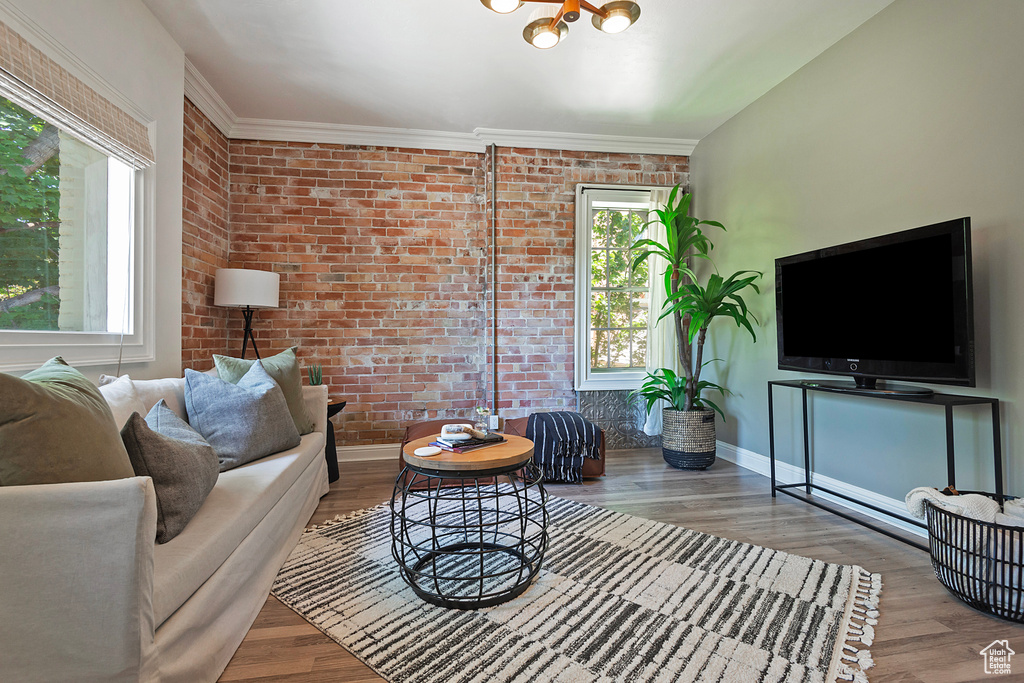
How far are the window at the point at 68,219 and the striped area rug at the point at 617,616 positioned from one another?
138 cm

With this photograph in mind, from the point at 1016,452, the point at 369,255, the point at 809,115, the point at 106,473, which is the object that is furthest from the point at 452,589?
the point at 809,115

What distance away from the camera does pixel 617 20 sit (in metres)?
2.18

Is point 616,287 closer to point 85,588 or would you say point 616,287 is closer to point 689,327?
point 689,327

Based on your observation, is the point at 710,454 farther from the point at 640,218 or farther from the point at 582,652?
the point at 582,652

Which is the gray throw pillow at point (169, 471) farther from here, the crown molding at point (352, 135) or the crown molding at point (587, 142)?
the crown molding at point (587, 142)

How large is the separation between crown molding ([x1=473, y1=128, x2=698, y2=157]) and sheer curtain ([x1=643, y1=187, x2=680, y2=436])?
0.41m

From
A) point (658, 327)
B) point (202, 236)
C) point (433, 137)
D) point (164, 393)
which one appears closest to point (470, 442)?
point (164, 393)

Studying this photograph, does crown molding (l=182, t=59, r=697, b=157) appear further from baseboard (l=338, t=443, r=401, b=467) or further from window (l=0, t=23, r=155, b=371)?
baseboard (l=338, t=443, r=401, b=467)

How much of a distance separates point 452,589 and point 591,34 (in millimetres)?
2989

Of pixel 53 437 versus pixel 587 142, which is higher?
pixel 587 142

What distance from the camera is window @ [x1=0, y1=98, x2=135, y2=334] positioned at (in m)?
1.91

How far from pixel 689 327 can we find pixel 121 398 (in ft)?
11.6

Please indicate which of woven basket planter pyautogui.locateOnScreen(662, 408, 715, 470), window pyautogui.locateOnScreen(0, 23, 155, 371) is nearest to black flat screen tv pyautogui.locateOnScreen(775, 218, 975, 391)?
woven basket planter pyautogui.locateOnScreen(662, 408, 715, 470)

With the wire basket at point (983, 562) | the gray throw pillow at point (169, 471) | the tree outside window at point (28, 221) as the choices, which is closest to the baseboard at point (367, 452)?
the tree outside window at point (28, 221)
